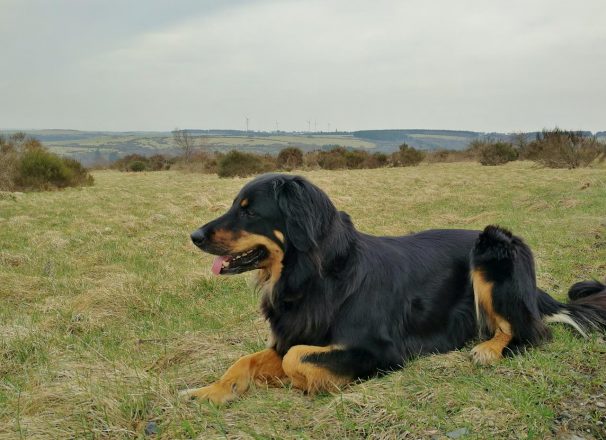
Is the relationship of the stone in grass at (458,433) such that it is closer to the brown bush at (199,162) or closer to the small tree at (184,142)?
the brown bush at (199,162)

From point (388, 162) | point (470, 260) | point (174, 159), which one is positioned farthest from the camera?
point (174, 159)

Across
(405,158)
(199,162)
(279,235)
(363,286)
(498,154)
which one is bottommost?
(363,286)

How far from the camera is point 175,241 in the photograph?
11.9m

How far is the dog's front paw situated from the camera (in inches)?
132

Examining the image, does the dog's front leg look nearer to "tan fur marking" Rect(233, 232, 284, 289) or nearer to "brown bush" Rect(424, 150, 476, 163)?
"tan fur marking" Rect(233, 232, 284, 289)

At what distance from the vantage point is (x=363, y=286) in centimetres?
391

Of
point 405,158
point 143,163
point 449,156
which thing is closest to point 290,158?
point 405,158

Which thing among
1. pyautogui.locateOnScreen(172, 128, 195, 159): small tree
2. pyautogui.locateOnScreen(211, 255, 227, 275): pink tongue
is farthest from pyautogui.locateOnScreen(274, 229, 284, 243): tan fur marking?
pyautogui.locateOnScreen(172, 128, 195, 159): small tree

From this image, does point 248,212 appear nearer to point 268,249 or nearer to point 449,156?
point 268,249

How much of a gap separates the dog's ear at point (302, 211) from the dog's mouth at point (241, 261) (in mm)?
268

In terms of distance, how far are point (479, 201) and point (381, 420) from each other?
1715cm

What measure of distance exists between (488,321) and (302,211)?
198cm

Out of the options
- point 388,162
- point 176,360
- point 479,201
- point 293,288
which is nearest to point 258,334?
point 176,360

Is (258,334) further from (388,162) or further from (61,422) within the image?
(388,162)
